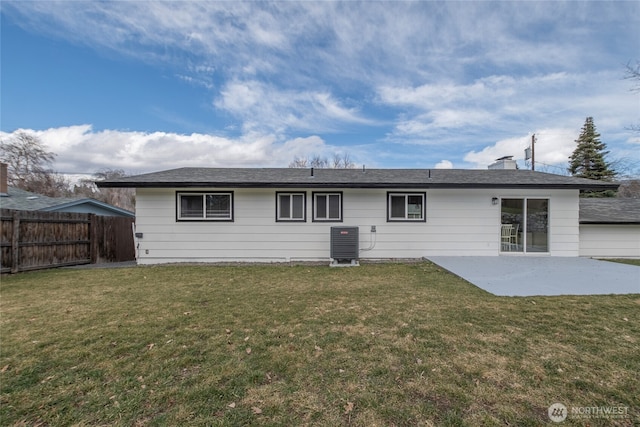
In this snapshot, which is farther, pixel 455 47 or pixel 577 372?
pixel 455 47

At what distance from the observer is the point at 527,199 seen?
866cm

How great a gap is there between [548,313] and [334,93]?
12.3 meters

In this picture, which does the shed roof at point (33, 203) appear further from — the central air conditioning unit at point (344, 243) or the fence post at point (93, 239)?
the central air conditioning unit at point (344, 243)

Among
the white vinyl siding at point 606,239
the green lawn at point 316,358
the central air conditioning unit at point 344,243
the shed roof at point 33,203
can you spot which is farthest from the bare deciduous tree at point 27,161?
the white vinyl siding at point 606,239

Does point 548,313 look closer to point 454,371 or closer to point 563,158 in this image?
point 454,371

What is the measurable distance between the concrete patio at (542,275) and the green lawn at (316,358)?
1.84ft

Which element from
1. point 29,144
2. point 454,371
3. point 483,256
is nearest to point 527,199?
point 483,256

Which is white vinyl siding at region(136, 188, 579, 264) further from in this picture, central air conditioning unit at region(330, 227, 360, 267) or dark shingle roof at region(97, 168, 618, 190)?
central air conditioning unit at region(330, 227, 360, 267)

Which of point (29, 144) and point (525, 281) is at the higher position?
point (29, 144)

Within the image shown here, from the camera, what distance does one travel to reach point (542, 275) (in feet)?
19.9

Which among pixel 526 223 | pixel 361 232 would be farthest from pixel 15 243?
pixel 526 223

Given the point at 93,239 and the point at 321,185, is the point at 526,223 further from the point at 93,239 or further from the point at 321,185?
the point at 93,239

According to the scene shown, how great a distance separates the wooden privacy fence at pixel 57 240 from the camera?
7164mm

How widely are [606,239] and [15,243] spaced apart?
1790cm
